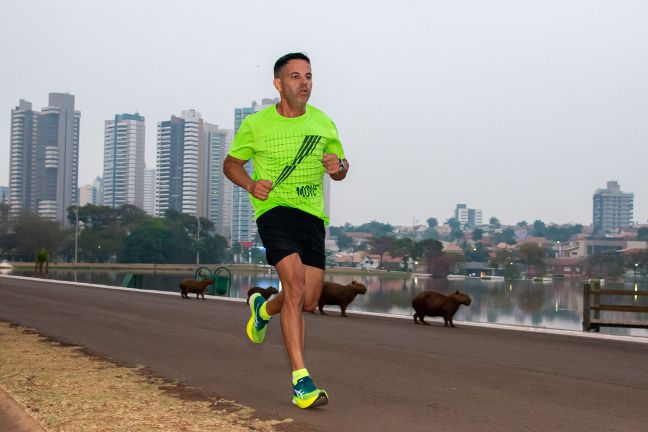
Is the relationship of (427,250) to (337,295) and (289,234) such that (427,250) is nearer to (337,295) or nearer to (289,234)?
(337,295)

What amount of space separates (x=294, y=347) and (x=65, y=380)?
228cm

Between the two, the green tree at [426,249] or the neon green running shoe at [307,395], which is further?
the green tree at [426,249]

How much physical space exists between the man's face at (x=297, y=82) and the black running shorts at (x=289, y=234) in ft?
2.67

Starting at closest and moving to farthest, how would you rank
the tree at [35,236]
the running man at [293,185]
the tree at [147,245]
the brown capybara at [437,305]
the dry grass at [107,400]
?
1. the dry grass at [107,400]
2. the running man at [293,185]
3. the brown capybara at [437,305]
4. the tree at [35,236]
5. the tree at [147,245]

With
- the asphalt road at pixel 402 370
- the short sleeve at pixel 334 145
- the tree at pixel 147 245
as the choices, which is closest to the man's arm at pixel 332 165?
the short sleeve at pixel 334 145

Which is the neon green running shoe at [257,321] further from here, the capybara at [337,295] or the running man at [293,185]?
the capybara at [337,295]

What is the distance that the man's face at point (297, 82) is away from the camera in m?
5.95

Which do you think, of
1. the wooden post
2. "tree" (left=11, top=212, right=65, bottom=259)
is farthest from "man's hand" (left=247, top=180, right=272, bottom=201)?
"tree" (left=11, top=212, right=65, bottom=259)

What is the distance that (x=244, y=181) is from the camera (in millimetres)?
5980

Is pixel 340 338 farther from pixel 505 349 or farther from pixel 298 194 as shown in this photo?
pixel 298 194

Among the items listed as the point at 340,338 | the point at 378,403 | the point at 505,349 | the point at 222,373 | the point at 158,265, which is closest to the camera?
the point at 378,403

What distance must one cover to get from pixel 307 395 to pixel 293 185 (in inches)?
59.1

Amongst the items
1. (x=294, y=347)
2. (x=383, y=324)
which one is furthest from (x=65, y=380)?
(x=383, y=324)

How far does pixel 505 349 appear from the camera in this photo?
36.5 ft
